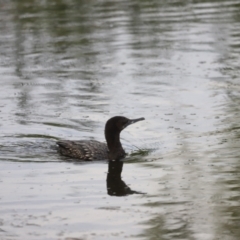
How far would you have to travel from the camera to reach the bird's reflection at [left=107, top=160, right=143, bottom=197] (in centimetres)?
1050

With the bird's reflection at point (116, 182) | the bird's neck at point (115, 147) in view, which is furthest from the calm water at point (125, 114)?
the bird's neck at point (115, 147)

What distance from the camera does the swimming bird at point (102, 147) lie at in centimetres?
1234

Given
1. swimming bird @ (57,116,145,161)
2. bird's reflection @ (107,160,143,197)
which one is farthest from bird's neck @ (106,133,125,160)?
bird's reflection @ (107,160,143,197)

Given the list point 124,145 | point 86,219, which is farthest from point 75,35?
point 86,219

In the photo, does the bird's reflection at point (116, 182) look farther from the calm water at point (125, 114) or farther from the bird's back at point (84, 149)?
the bird's back at point (84, 149)

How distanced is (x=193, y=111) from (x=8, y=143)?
3.11 meters

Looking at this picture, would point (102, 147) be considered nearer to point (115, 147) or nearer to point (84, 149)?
point (115, 147)

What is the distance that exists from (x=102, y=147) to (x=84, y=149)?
0.40 m

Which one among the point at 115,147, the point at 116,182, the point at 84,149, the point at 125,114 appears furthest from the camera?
the point at 125,114

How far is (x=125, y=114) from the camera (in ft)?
48.2

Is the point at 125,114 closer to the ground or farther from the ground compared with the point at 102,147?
closer to the ground

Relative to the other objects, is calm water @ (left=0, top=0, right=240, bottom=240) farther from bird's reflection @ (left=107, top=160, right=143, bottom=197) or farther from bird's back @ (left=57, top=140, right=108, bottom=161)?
bird's back @ (left=57, top=140, right=108, bottom=161)

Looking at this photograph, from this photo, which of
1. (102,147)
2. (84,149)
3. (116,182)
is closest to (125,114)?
(102,147)

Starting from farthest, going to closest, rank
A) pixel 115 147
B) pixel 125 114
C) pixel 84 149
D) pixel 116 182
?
pixel 125 114 → pixel 115 147 → pixel 84 149 → pixel 116 182
